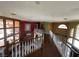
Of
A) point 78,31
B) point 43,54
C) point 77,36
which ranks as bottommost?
point 43,54

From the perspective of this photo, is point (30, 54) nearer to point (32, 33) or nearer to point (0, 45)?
point (0, 45)

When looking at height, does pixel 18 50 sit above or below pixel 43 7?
below

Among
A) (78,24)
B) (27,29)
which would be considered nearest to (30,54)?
(78,24)

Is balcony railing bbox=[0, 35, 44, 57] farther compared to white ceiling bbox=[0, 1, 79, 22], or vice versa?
balcony railing bbox=[0, 35, 44, 57]

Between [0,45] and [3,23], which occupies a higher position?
[3,23]

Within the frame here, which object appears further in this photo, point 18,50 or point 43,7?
point 18,50

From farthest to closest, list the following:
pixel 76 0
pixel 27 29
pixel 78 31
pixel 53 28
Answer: pixel 53 28 → pixel 27 29 → pixel 78 31 → pixel 76 0

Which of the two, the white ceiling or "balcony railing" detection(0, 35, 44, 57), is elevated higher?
the white ceiling

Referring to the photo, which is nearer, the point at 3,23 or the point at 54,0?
the point at 54,0

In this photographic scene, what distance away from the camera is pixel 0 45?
4.71m

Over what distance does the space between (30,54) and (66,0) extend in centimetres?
278

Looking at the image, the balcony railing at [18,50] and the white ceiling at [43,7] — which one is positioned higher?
the white ceiling at [43,7]

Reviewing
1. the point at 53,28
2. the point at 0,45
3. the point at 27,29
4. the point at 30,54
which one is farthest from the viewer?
the point at 53,28

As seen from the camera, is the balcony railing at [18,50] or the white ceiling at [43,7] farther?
the balcony railing at [18,50]
